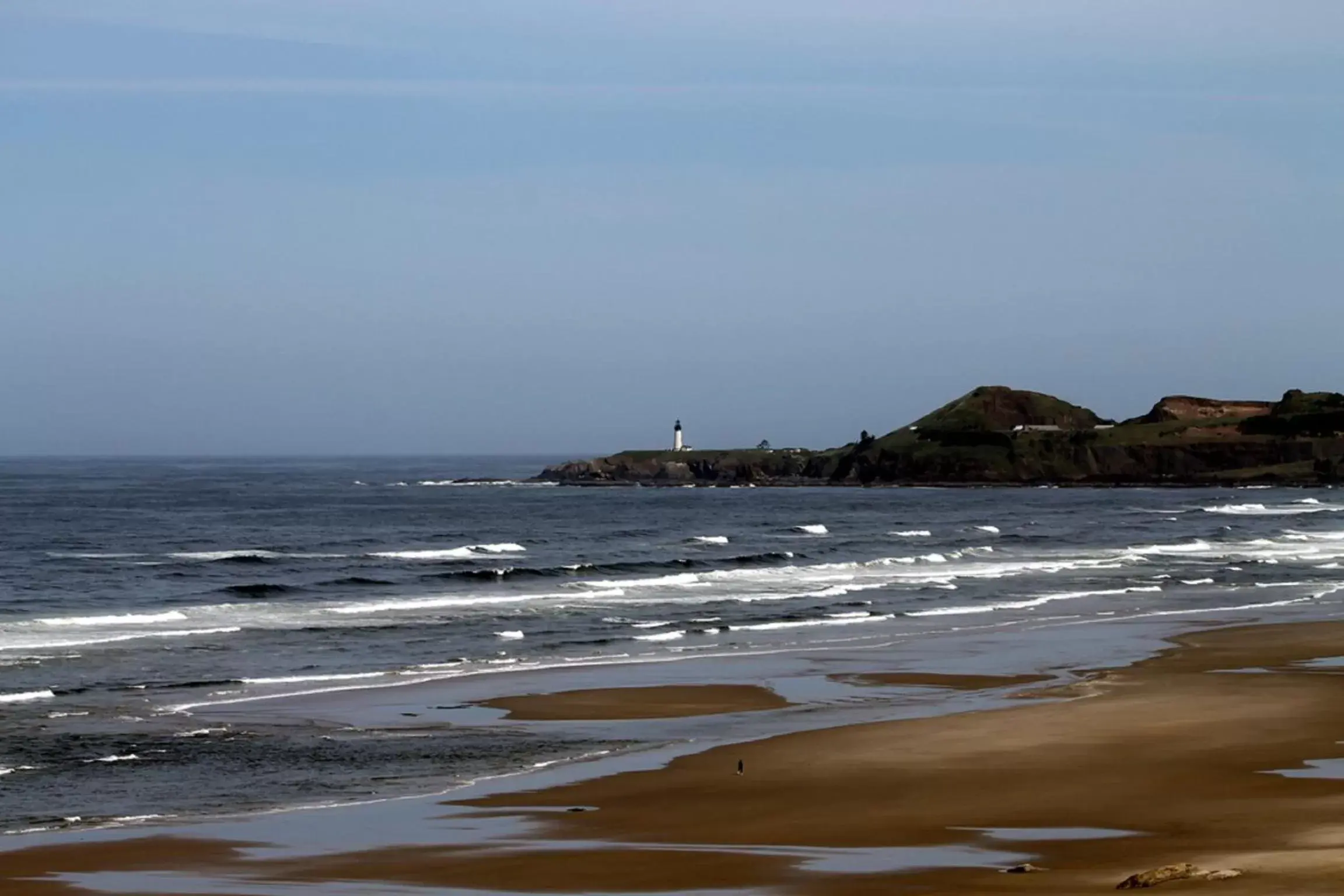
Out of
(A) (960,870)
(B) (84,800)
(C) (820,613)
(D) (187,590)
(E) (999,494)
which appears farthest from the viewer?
Answer: (E) (999,494)

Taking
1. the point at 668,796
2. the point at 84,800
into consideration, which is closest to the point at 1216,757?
the point at 668,796

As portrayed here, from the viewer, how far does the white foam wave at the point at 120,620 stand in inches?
1368

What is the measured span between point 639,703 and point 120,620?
16.1m

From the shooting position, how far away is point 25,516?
80.9m

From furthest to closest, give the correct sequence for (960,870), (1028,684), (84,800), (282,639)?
1. (282,639)
2. (1028,684)
3. (84,800)
4. (960,870)

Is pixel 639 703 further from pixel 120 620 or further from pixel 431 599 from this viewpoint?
pixel 431 599

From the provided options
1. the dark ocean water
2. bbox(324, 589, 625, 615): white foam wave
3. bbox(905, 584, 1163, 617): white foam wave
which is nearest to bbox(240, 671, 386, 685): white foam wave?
the dark ocean water

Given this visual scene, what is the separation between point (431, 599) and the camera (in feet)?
139

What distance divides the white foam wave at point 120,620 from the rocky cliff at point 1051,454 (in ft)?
389

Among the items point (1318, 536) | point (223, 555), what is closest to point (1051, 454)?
point (1318, 536)

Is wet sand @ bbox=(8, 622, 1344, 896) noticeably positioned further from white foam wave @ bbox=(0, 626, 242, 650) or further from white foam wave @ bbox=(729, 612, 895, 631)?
white foam wave @ bbox=(0, 626, 242, 650)

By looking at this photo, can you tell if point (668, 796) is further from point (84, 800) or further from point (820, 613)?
point (820, 613)

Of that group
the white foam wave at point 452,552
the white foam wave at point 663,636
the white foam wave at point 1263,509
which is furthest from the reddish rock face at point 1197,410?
the white foam wave at point 663,636

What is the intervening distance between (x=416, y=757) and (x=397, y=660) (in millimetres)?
10302
